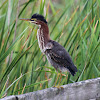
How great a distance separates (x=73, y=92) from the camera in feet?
7.17

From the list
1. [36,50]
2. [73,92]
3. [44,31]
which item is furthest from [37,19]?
[73,92]

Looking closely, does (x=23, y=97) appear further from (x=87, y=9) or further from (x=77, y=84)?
(x=87, y=9)

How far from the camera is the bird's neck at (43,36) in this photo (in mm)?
2588

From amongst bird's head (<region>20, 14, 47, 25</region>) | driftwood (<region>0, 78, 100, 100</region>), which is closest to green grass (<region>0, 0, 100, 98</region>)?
bird's head (<region>20, 14, 47, 25</region>)

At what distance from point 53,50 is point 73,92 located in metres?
0.58

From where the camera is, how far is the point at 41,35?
267 cm

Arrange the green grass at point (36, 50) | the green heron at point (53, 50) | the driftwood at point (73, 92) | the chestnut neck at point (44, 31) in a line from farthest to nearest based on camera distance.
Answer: the chestnut neck at point (44, 31), the green heron at point (53, 50), the green grass at point (36, 50), the driftwood at point (73, 92)

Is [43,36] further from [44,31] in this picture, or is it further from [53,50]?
[53,50]

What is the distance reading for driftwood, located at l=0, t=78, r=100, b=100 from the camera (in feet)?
6.42

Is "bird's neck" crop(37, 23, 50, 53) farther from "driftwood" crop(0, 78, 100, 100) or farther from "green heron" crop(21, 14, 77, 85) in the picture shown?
"driftwood" crop(0, 78, 100, 100)

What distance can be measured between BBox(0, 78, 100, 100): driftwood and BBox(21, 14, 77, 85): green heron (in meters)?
0.26

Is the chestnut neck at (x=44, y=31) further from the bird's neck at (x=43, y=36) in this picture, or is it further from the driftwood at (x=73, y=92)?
the driftwood at (x=73, y=92)

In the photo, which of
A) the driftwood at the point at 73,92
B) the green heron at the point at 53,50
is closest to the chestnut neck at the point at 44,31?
the green heron at the point at 53,50

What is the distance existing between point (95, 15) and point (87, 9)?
19 cm
